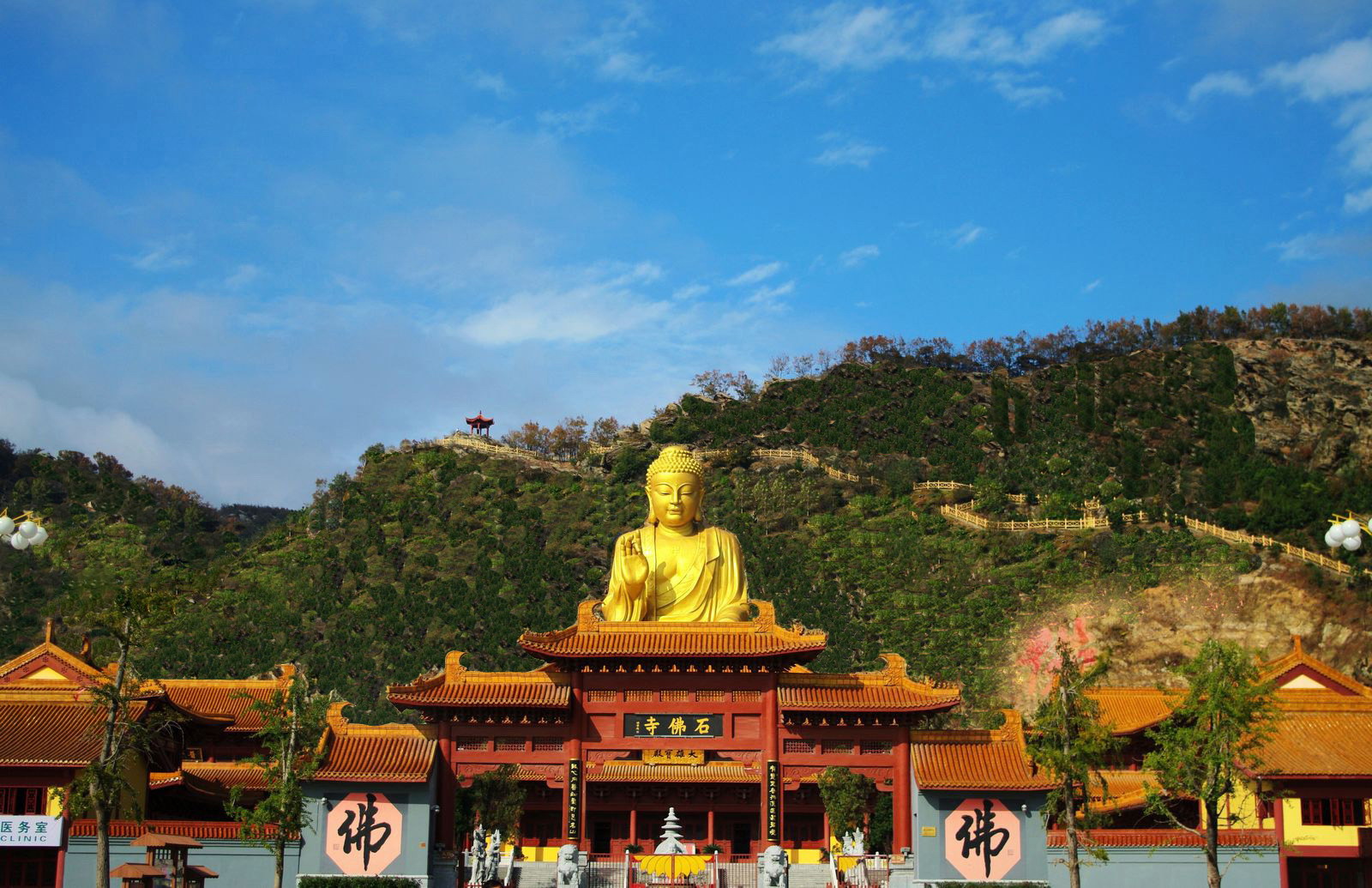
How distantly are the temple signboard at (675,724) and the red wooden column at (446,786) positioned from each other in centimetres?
391

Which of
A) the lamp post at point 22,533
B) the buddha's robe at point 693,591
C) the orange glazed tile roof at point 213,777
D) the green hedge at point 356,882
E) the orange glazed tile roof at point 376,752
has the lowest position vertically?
the green hedge at point 356,882

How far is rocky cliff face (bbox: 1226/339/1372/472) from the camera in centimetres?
8238

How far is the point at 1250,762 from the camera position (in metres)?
31.2

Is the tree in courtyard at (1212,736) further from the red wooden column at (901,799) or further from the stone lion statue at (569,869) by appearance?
the stone lion statue at (569,869)

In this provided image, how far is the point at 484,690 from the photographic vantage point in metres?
33.8

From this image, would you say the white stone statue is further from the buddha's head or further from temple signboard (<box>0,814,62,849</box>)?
temple signboard (<box>0,814,62,849</box>)

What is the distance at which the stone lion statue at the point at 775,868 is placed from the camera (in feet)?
99.5

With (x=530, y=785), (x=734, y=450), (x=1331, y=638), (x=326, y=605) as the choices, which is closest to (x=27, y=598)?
(x=326, y=605)

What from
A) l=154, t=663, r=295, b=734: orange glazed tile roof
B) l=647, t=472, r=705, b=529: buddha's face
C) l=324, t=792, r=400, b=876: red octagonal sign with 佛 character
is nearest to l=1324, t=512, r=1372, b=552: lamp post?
l=324, t=792, r=400, b=876: red octagonal sign with 佛 character

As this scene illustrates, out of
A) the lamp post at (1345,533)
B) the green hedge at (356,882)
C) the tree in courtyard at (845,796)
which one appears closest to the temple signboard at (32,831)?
the green hedge at (356,882)

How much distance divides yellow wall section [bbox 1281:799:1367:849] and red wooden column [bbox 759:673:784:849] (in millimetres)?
10794

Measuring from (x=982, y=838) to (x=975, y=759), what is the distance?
169 centimetres

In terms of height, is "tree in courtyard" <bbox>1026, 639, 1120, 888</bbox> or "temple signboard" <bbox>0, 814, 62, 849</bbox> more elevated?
"tree in courtyard" <bbox>1026, 639, 1120, 888</bbox>

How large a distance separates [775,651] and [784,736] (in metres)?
2.06
